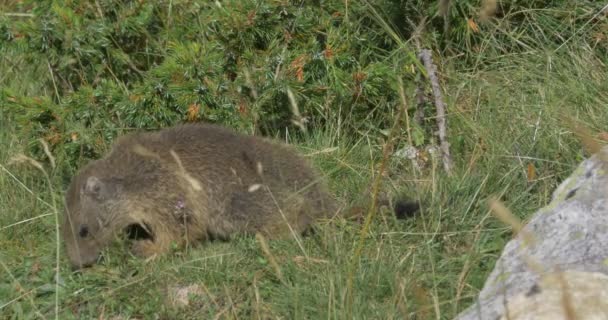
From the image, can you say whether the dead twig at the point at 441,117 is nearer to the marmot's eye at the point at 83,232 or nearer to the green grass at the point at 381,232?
the green grass at the point at 381,232

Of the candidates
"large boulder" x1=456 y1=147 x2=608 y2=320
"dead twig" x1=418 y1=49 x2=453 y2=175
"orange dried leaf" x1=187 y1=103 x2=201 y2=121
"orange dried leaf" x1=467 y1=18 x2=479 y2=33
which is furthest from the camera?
→ "orange dried leaf" x1=467 y1=18 x2=479 y2=33

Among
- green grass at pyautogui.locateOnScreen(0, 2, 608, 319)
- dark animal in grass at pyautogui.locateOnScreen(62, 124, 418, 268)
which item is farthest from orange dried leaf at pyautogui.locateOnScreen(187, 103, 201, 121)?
green grass at pyautogui.locateOnScreen(0, 2, 608, 319)

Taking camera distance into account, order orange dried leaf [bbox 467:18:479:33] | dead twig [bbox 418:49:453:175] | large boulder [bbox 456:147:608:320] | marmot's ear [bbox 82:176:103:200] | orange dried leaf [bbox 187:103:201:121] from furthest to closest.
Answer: orange dried leaf [bbox 467:18:479:33], orange dried leaf [bbox 187:103:201:121], dead twig [bbox 418:49:453:175], marmot's ear [bbox 82:176:103:200], large boulder [bbox 456:147:608:320]

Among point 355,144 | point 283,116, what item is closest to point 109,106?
point 283,116

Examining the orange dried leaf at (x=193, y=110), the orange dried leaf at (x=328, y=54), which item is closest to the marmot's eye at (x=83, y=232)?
the orange dried leaf at (x=193, y=110)

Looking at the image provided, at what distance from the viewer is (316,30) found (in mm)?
6406

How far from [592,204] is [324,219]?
5.78ft

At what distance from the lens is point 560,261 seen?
3.80 metres

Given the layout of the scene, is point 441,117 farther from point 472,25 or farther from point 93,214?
point 93,214

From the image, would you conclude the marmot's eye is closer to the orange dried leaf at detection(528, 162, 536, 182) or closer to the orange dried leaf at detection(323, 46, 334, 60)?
the orange dried leaf at detection(323, 46, 334, 60)

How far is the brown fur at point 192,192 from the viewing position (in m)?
5.50

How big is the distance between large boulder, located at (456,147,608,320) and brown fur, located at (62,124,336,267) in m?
1.73

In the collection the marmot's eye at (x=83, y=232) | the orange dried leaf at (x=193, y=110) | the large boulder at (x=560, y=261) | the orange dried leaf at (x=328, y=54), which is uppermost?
the orange dried leaf at (x=328, y=54)

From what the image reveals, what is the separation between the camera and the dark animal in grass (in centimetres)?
550
